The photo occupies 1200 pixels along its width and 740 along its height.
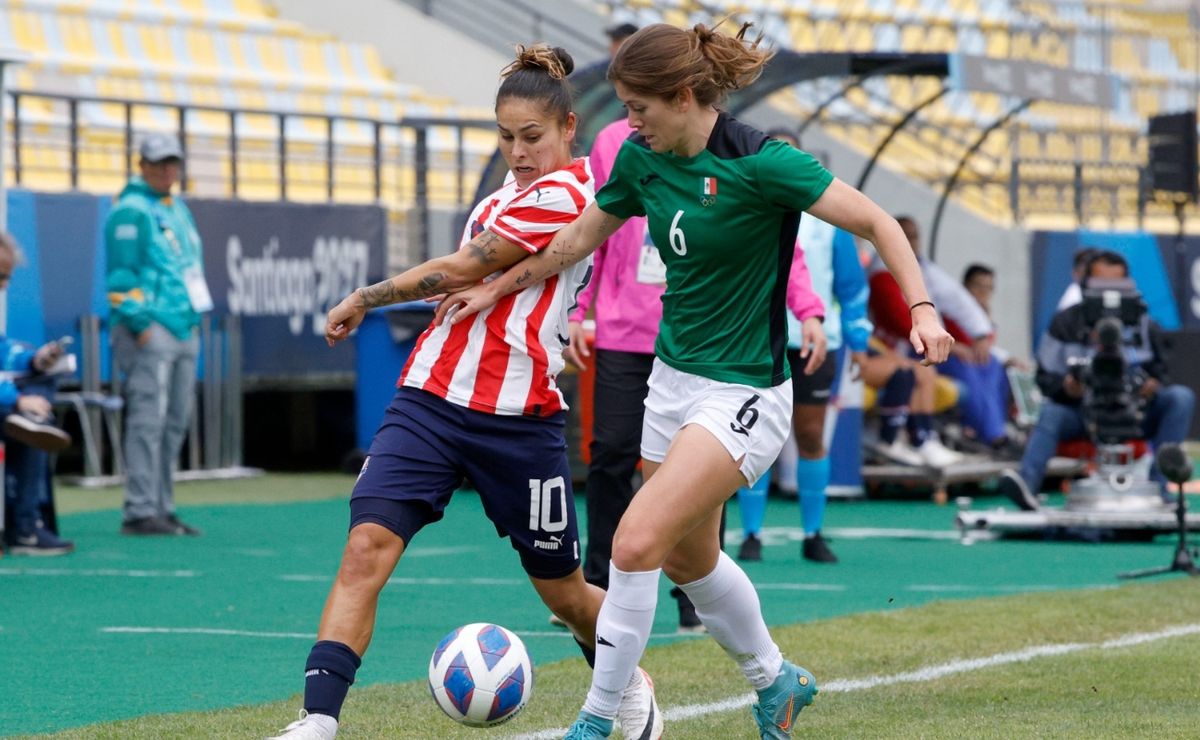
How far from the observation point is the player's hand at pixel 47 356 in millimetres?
10438

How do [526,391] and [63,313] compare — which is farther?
[63,313]

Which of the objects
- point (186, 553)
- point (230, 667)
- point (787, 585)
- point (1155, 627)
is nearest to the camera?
point (230, 667)

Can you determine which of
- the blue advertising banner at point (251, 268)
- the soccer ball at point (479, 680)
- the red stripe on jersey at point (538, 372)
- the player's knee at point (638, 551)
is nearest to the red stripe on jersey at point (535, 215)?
the red stripe on jersey at point (538, 372)

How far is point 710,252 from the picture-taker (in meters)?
5.01

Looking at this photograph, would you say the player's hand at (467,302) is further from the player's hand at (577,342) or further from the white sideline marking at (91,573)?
the white sideline marking at (91,573)

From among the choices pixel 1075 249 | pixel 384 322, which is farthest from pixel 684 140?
pixel 1075 249

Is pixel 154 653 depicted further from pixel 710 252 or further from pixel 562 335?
pixel 710 252

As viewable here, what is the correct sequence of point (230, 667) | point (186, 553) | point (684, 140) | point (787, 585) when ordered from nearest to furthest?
point (684, 140)
point (230, 667)
point (787, 585)
point (186, 553)

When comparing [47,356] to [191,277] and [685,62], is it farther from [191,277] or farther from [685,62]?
[685,62]

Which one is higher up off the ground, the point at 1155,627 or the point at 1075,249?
the point at 1075,249

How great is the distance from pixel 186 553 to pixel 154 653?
145 inches

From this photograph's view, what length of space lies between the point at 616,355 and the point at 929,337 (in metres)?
2.69

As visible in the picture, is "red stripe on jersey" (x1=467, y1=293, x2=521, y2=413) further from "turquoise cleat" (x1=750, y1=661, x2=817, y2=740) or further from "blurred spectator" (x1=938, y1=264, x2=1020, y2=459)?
"blurred spectator" (x1=938, y1=264, x2=1020, y2=459)

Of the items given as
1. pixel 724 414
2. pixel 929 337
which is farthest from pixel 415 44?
pixel 929 337
